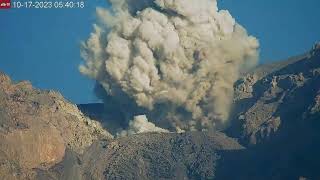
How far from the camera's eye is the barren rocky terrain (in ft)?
293

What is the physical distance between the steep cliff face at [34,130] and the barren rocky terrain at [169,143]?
4.0 inches

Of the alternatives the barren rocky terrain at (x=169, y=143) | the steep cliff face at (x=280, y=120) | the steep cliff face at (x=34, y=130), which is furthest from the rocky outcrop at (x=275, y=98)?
the steep cliff face at (x=34, y=130)

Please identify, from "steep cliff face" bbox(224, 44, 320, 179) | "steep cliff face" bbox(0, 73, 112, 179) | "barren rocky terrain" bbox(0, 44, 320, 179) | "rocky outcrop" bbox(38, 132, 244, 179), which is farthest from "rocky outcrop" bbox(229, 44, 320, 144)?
"steep cliff face" bbox(0, 73, 112, 179)

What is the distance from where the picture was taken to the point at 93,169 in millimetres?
93750

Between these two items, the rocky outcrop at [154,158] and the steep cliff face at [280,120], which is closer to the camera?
the steep cliff face at [280,120]

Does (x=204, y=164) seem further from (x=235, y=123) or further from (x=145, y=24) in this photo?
(x=145, y=24)

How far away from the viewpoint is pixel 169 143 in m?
99.1

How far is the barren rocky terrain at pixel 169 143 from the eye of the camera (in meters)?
89.3

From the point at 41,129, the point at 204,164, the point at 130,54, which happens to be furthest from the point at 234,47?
the point at 41,129

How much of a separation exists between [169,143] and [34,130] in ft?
51.2

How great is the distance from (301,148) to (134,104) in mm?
27810

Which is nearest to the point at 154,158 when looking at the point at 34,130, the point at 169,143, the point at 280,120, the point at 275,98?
the point at 169,143

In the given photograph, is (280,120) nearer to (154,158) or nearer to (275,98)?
(275,98)

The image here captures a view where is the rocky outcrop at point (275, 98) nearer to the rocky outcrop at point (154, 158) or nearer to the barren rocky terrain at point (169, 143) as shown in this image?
the barren rocky terrain at point (169, 143)
